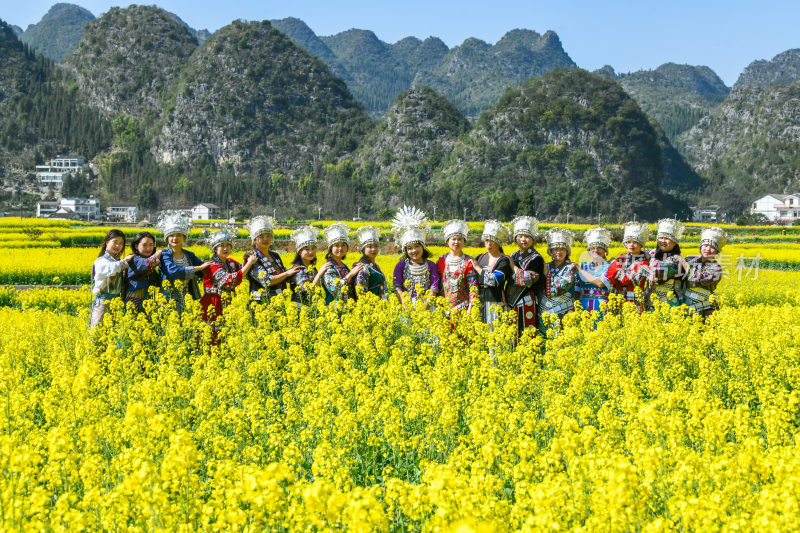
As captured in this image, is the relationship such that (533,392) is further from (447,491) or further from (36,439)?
(36,439)

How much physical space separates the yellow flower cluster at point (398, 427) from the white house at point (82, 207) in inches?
4035

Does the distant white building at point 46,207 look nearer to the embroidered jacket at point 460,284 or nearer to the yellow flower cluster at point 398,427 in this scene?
the yellow flower cluster at point 398,427

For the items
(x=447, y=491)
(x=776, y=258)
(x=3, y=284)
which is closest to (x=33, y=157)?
(x=3, y=284)

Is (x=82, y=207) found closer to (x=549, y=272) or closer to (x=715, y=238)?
(x=549, y=272)

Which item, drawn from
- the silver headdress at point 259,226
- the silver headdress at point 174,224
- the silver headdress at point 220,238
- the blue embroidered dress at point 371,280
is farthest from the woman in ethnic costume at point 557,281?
the silver headdress at point 174,224

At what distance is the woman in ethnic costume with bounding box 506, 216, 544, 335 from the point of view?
719 cm

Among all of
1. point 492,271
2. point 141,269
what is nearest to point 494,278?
point 492,271

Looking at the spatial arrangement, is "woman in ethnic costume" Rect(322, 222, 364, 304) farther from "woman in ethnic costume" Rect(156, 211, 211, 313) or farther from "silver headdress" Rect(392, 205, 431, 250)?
"woman in ethnic costume" Rect(156, 211, 211, 313)

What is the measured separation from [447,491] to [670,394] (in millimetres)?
2018

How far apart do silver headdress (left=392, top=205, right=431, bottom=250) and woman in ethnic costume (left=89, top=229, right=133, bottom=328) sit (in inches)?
132

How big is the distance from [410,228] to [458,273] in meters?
0.88

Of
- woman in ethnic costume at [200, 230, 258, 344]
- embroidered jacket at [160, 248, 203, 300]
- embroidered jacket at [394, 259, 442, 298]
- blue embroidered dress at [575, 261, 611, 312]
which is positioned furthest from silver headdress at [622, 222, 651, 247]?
embroidered jacket at [160, 248, 203, 300]

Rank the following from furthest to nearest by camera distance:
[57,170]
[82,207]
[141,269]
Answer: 1. [57,170]
2. [82,207]
3. [141,269]

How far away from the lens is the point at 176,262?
7332 mm
